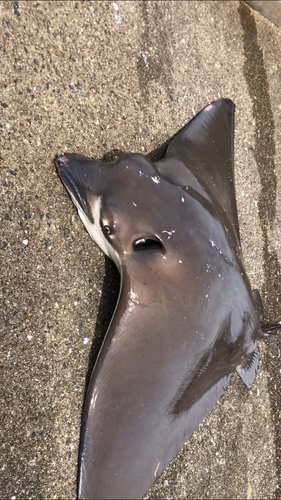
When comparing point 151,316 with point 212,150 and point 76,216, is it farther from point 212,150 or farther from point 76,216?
point 212,150

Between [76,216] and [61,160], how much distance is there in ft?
1.10

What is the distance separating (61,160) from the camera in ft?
6.90

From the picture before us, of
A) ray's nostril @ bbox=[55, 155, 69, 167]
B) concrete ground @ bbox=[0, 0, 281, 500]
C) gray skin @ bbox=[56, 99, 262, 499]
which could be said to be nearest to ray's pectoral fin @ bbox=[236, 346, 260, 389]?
concrete ground @ bbox=[0, 0, 281, 500]

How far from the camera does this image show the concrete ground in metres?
1.97

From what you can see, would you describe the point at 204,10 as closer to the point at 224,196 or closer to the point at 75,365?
the point at 224,196

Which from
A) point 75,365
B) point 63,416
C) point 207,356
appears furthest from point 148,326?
point 63,416

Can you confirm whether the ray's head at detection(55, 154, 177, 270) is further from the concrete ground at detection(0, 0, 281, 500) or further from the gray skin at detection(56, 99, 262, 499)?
the concrete ground at detection(0, 0, 281, 500)

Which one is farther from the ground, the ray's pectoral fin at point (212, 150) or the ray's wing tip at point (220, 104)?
the ray's wing tip at point (220, 104)

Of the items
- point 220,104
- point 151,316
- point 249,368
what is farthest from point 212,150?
point 249,368

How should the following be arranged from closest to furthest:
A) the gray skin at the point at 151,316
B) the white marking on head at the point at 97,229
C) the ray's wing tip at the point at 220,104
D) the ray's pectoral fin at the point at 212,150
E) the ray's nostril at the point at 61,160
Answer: the gray skin at the point at 151,316 < the white marking on head at the point at 97,229 < the ray's nostril at the point at 61,160 < the ray's pectoral fin at the point at 212,150 < the ray's wing tip at the point at 220,104

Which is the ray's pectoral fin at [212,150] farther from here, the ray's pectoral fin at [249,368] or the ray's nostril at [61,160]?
the ray's pectoral fin at [249,368]

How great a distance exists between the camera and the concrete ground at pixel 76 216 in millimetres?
1972

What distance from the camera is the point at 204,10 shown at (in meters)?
3.26

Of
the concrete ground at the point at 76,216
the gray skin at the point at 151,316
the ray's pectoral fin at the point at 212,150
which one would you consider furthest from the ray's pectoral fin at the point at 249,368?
the ray's pectoral fin at the point at 212,150
